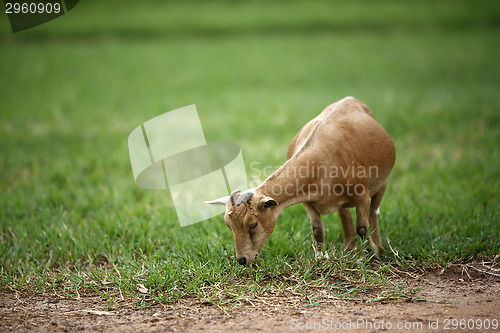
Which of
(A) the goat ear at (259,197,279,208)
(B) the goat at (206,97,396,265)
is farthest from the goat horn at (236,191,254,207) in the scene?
(A) the goat ear at (259,197,279,208)

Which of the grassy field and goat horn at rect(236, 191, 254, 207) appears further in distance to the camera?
the grassy field

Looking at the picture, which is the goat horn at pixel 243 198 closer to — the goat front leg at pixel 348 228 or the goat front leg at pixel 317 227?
the goat front leg at pixel 317 227

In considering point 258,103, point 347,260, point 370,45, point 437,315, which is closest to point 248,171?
point 347,260

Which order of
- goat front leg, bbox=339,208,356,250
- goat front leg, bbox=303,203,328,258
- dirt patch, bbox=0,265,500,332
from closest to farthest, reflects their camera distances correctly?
dirt patch, bbox=0,265,500,332, goat front leg, bbox=303,203,328,258, goat front leg, bbox=339,208,356,250

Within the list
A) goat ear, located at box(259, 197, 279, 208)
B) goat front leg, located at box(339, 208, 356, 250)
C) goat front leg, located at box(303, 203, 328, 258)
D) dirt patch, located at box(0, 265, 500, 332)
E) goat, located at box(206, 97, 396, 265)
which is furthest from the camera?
goat front leg, located at box(339, 208, 356, 250)

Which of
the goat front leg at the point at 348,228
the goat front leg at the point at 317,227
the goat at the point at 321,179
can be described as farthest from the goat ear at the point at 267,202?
the goat front leg at the point at 348,228

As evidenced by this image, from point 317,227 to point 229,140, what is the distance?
5937 mm

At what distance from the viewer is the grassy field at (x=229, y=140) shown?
502cm

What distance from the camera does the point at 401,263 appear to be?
5137 millimetres

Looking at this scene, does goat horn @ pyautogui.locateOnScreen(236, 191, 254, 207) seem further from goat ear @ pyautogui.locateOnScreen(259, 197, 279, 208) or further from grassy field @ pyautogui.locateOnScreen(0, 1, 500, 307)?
grassy field @ pyautogui.locateOnScreen(0, 1, 500, 307)

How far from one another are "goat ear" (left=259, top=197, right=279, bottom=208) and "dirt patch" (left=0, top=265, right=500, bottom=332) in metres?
0.88

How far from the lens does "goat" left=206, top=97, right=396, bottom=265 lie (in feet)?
14.5

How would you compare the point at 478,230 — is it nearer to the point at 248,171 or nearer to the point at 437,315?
the point at 437,315

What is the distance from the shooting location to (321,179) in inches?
182
